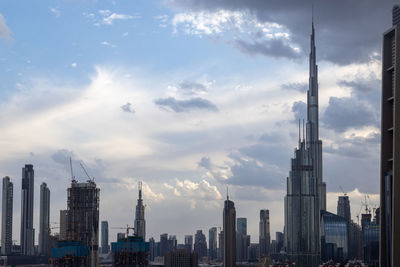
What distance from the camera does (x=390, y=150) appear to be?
101m

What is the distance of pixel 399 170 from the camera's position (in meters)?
95.7

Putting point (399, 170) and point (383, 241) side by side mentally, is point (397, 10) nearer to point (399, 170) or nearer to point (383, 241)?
point (399, 170)

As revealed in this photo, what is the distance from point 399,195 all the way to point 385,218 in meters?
7.76

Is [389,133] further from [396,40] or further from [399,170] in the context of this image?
[396,40]

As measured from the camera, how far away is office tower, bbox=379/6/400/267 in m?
95.8

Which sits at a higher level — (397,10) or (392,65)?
(397,10)

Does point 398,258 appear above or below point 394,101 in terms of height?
below

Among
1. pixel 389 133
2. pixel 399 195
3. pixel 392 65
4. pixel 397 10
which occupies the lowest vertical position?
pixel 399 195

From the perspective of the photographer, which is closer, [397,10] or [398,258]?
[398,258]

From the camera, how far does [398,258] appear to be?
95250 millimetres

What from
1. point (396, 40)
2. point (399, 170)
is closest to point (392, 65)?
point (396, 40)

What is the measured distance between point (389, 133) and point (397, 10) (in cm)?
1975

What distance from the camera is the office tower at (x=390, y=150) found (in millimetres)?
95812

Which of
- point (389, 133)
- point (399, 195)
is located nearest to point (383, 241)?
point (399, 195)
